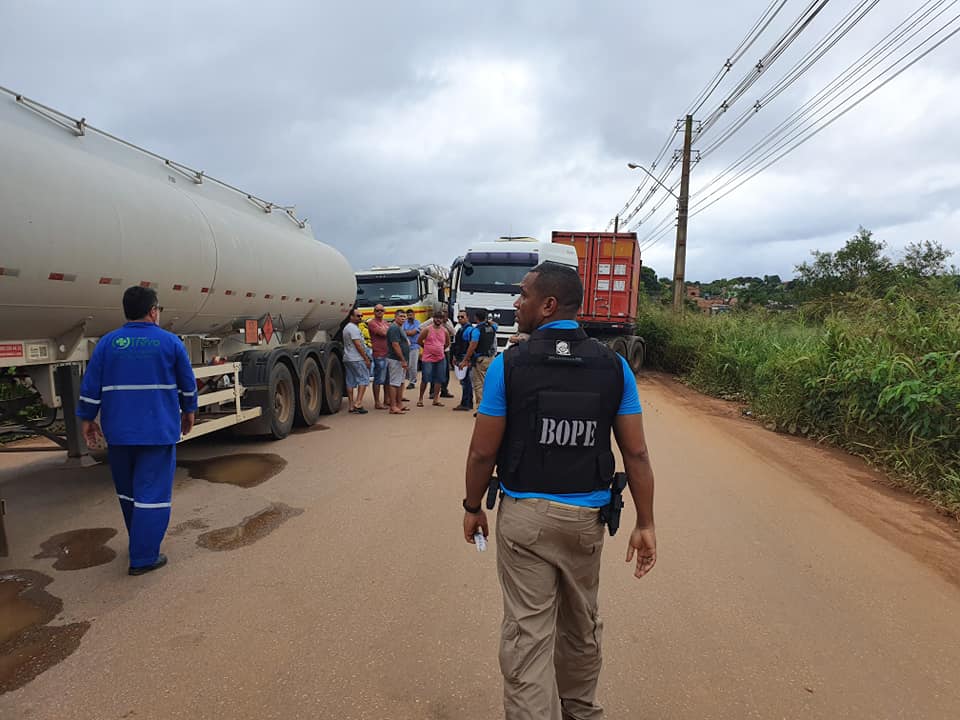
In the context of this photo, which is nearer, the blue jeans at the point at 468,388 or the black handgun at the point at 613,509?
the black handgun at the point at 613,509

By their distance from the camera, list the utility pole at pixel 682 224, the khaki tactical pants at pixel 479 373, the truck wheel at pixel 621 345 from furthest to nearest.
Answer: the utility pole at pixel 682 224 → the truck wheel at pixel 621 345 → the khaki tactical pants at pixel 479 373

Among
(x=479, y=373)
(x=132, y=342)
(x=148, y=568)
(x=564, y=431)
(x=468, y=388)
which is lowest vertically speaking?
(x=148, y=568)

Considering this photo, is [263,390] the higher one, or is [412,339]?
[412,339]

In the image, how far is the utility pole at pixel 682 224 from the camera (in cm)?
2000

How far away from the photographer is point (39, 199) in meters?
4.30

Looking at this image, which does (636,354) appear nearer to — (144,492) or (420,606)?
(420,606)

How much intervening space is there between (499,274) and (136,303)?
1092 cm

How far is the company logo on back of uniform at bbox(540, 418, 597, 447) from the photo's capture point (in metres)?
2.11

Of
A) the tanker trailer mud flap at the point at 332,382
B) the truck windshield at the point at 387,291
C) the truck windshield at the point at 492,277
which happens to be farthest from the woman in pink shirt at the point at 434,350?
the truck windshield at the point at 387,291

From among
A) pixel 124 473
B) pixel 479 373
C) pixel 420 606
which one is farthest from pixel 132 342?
pixel 479 373

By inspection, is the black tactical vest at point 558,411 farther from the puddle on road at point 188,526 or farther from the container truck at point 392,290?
the container truck at point 392,290

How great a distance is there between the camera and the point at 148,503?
3.95 m

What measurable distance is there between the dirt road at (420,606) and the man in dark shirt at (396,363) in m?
4.03

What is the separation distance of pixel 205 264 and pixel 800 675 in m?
6.03
